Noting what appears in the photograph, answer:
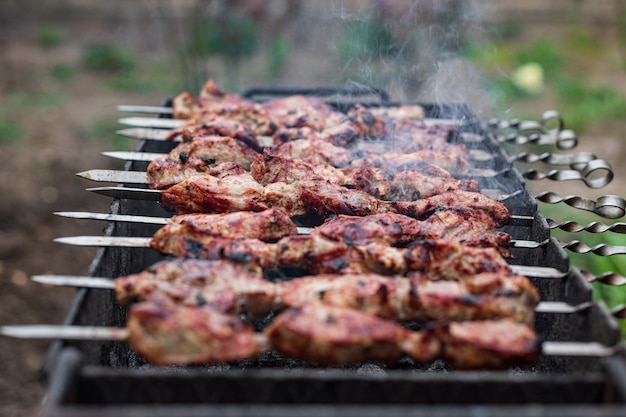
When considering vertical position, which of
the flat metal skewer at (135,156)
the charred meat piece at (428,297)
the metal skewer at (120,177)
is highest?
the flat metal skewer at (135,156)

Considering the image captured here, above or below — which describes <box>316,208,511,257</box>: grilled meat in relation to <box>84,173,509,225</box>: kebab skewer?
below

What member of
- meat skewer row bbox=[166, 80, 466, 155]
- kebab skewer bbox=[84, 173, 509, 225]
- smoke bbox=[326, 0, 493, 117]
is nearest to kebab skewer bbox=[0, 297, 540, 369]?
kebab skewer bbox=[84, 173, 509, 225]

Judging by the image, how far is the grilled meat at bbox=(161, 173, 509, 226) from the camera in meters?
3.30

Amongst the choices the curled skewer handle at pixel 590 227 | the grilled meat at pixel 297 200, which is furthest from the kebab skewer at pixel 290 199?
the curled skewer handle at pixel 590 227

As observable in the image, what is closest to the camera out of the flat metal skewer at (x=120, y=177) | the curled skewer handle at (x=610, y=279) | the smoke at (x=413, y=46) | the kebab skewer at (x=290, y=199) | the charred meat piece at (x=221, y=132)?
the curled skewer handle at (x=610, y=279)

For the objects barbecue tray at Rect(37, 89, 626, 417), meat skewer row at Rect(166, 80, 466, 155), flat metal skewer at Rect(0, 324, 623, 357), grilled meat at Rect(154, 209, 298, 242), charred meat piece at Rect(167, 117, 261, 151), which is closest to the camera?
barbecue tray at Rect(37, 89, 626, 417)

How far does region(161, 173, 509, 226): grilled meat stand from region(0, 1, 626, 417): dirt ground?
114 inches

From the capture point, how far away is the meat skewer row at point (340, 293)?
247 centimetres

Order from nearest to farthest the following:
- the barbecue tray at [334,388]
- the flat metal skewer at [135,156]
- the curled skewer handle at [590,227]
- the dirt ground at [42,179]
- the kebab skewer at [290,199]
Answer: the barbecue tray at [334,388] → the curled skewer handle at [590,227] → the kebab skewer at [290,199] → the flat metal skewer at [135,156] → the dirt ground at [42,179]

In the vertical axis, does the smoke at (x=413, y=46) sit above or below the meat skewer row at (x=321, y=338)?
above

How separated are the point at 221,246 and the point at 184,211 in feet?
2.22

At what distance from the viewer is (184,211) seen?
11.0 ft

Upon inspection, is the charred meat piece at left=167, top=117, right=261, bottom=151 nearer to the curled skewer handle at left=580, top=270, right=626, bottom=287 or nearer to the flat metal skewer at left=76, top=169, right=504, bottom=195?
the flat metal skewer at left=76, top=169, right=504, bottom=195

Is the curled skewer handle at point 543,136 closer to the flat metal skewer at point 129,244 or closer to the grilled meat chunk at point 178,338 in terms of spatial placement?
the flat metal skewer at point 129,244
